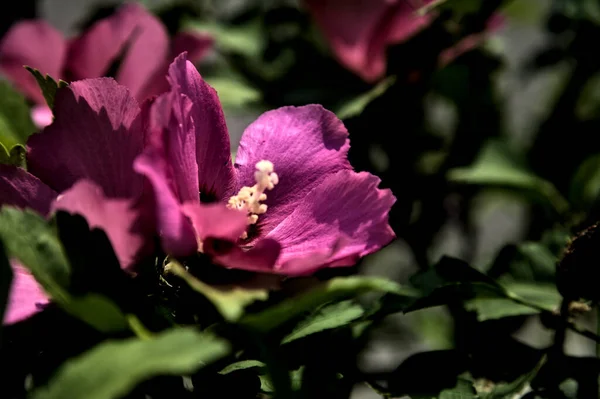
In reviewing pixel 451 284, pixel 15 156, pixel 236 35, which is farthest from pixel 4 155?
pixel 236 35

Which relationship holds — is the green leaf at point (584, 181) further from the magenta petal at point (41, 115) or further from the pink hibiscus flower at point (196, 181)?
the magenta petal at point (41, 115)

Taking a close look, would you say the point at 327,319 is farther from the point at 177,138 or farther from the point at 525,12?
the point at 525,12

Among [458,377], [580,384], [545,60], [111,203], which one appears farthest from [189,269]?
[545,60]

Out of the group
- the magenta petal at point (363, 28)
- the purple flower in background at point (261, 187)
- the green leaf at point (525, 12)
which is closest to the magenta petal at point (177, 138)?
the purple flower in background at point (261, 187)

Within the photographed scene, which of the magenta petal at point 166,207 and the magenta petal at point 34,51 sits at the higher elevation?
the magenta petal at point 166,207

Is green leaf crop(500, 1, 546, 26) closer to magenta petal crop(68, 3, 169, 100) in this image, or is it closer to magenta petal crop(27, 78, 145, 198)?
magenta petal crop(68, 3, 169, 100)

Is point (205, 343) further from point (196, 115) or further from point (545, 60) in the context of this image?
point (545, 60)
